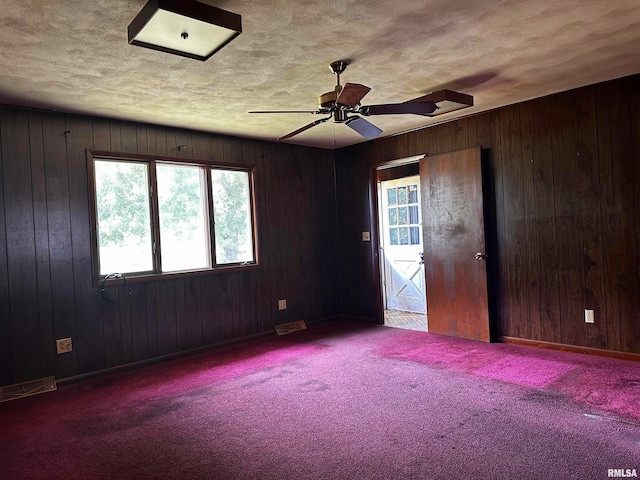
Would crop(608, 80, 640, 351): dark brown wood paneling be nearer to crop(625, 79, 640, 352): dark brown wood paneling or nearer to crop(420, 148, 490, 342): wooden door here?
crop(625, 79, 640, 352): dark brown wood paneling

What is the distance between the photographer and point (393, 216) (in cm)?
652

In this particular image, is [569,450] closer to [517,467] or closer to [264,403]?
[517,467]

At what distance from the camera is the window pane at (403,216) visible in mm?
6309

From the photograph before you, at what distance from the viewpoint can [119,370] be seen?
4.00 meters

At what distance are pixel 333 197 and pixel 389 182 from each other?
104cm

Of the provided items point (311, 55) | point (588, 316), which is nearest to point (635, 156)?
point (588, 316)

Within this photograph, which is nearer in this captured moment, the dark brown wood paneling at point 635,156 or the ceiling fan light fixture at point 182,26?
the ceiling fan light fixture at point 182,26

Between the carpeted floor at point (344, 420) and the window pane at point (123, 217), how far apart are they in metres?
1.07

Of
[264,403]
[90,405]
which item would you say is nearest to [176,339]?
[90,405]

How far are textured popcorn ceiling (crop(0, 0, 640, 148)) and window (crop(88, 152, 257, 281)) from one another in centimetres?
59

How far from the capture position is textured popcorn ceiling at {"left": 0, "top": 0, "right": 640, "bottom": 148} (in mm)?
2277

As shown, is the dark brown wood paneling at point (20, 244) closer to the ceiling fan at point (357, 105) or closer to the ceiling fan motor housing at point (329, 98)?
the ceiling fan at point (357, 105)

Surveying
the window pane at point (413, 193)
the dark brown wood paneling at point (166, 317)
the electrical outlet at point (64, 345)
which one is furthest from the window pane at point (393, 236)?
the electrical outlet at point (64, 345)

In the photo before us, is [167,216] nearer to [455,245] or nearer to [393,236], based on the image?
[455,245]
